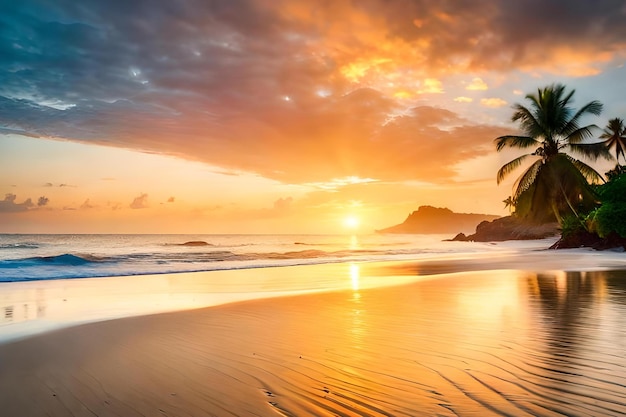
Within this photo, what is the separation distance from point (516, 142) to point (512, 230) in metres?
35.7

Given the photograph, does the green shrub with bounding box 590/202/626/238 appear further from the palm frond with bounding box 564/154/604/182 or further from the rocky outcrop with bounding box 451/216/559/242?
the rocky outcrop with bounding box 451/216/559/242

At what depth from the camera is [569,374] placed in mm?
4008

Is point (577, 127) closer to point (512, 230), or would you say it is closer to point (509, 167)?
point (509, 167)

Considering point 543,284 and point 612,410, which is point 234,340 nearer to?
point 612,410

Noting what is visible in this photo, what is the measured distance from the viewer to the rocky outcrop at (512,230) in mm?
57531

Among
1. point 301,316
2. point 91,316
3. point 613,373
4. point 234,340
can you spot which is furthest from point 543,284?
point 91,316

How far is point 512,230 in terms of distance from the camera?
63.7m

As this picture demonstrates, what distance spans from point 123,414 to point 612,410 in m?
3.85

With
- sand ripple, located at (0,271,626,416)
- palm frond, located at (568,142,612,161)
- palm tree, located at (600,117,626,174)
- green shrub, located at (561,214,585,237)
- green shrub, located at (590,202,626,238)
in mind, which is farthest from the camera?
palm tree, located at (600,117,626,174)

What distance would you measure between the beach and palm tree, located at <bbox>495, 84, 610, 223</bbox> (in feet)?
81.0

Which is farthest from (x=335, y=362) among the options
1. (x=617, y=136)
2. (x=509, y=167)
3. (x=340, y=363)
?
(x=617, y=136)

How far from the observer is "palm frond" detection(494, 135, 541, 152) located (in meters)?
32.1

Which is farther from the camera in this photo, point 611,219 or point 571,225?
point 571,225

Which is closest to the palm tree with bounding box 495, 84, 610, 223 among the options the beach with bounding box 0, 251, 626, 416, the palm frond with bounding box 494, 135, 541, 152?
the palm frond with bounding box 494, 135, 541, 152
